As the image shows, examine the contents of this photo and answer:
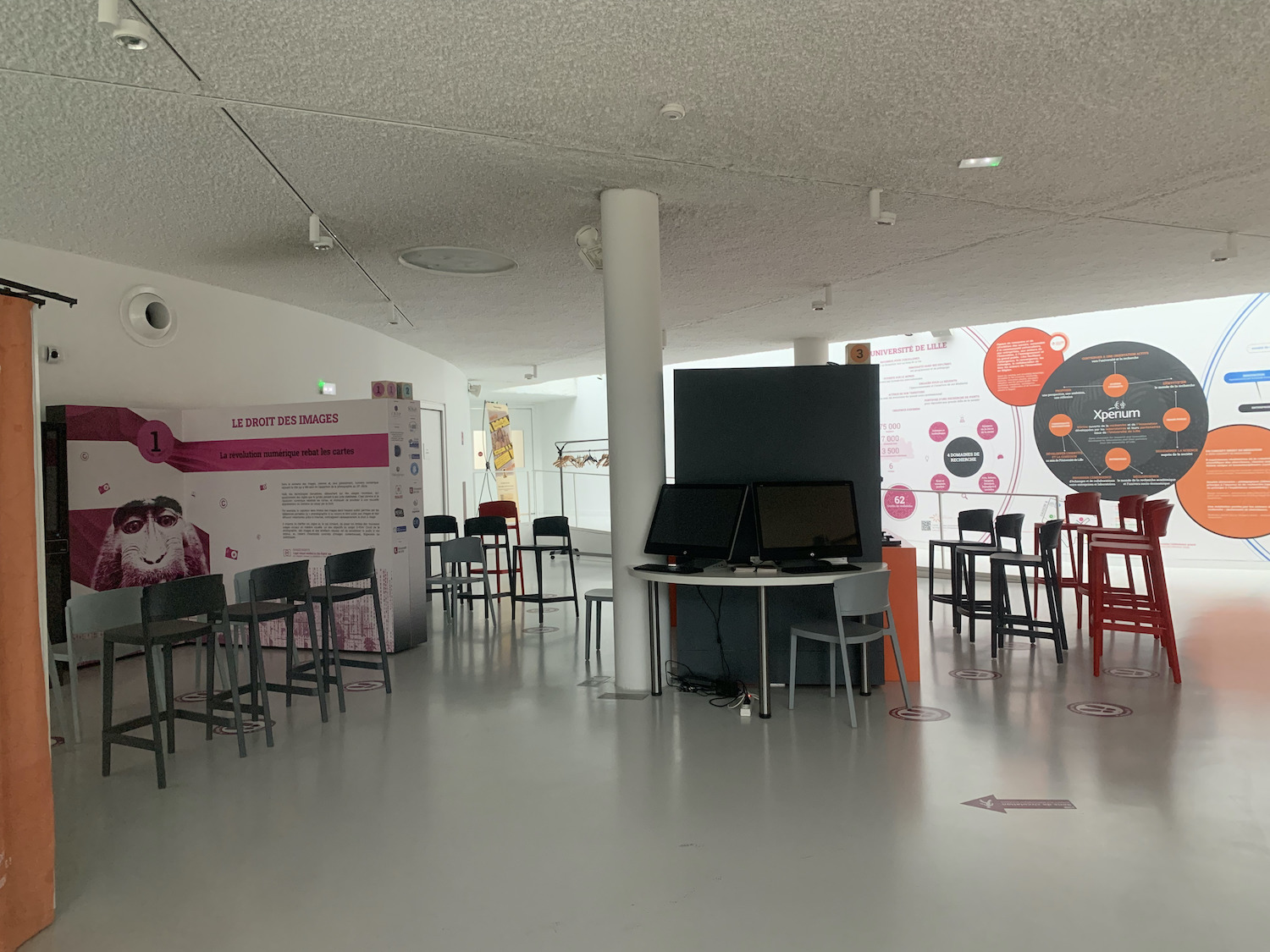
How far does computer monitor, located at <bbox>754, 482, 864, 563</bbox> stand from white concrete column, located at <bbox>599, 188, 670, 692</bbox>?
0.72 m

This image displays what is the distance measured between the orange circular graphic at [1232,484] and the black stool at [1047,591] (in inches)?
165

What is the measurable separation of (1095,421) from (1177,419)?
828 millimetres

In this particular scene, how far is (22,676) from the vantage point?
8.30 feet

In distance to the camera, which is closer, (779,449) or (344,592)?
(779,449)

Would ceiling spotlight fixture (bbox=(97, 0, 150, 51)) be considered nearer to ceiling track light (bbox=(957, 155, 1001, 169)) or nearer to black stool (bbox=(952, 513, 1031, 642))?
ceiling track light (bbox=(957, 155, 1001, 169))

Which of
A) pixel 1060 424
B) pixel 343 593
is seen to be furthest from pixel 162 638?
pixel 1060 424

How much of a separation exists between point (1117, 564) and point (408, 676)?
27.3 feet

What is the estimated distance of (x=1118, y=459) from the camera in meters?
9.54

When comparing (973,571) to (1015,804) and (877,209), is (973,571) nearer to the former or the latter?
(877,209)

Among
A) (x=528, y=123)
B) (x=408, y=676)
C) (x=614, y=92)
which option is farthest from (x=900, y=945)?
(x=408, y=676)

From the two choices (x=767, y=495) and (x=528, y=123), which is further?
(x=767, y=495)

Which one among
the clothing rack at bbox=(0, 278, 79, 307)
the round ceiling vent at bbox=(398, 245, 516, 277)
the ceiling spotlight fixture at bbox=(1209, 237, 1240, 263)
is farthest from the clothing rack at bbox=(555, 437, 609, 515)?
the clothing rack at bbox=(0, 278, 79, 307)

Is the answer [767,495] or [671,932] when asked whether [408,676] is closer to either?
[767,495]

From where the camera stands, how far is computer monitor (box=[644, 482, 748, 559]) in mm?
4694
